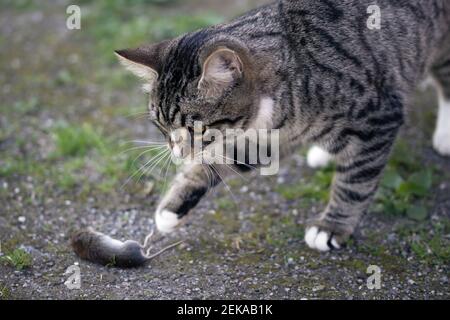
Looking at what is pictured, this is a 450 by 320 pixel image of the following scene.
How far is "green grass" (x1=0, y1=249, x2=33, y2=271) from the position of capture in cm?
347

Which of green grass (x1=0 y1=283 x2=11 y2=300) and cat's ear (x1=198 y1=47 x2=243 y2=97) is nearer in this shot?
cat's ear (x1=198 y1=47 x2=243 y2=97)

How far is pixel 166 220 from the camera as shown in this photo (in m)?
3.76

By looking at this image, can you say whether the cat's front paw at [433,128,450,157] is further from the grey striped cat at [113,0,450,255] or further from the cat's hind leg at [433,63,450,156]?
the grey striped cat at [113,0,450,255]

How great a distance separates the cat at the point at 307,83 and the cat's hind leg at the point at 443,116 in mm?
568

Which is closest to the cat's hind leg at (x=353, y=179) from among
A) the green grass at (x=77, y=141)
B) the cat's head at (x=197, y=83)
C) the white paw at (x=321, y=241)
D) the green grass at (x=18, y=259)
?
the white paw at (x=321, y=241)

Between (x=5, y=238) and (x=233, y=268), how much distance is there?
4.36 feet

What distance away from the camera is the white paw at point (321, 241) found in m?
3.69

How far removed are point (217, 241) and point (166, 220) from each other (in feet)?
1.07

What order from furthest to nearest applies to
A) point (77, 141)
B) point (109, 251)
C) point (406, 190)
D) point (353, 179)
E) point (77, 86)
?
point (77, 86) → point (77, 141) → point (406, 190) → point (353, 179) → point (109, 251)

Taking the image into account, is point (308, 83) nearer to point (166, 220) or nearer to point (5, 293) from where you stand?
point (166, 220)

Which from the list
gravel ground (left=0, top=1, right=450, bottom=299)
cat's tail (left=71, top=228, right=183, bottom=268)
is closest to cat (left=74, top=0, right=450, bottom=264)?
gravel ground (left=0, top=1, right=450, bottom=299)

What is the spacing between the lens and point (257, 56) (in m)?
3.22

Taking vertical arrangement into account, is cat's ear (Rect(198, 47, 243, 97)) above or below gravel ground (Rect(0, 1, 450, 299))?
above

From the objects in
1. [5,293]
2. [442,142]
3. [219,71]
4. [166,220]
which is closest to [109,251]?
[166,220]
